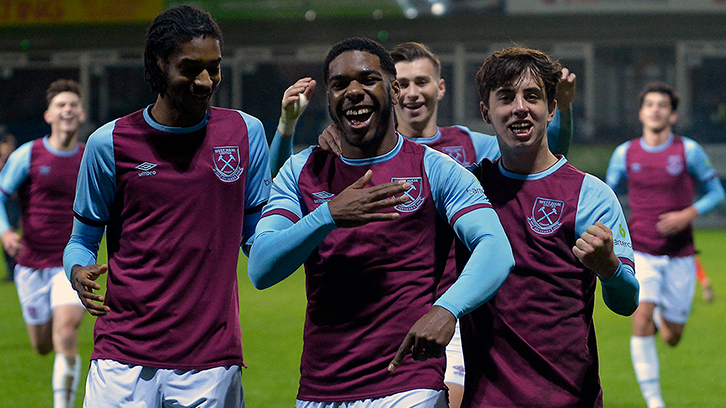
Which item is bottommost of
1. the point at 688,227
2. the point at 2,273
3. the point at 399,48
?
the point at 2,273

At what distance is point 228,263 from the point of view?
314cm

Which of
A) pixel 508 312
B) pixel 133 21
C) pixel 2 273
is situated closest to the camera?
pixel 508 312

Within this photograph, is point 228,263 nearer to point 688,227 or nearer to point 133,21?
point 688,227

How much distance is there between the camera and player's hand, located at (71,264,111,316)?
295 centimetres

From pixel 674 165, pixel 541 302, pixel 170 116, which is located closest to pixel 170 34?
pixel 170 116

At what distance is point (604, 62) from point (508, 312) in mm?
22020

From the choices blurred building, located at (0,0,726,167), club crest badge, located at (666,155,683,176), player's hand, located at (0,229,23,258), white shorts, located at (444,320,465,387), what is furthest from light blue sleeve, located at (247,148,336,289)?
blurred building, located at (0,0,726,167)

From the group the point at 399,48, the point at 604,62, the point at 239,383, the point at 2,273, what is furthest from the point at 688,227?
the point at 604,62

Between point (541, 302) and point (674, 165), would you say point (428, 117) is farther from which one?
point (674, 165)

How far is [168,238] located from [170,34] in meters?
0.72

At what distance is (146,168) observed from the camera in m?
3.08

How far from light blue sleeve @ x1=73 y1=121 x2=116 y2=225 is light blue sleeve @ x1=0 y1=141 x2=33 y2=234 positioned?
377 cm

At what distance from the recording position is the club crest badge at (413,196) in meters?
2.79

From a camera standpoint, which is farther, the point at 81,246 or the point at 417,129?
the point at 417,129
